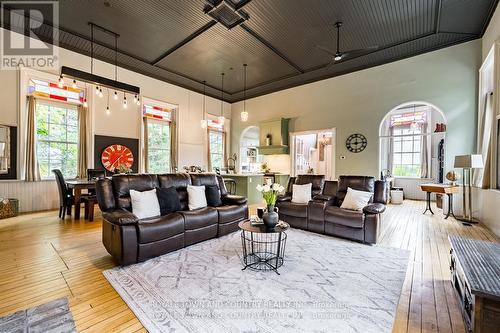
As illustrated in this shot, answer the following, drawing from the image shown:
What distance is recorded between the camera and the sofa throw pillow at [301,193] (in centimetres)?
436

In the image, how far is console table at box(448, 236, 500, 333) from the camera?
1314 mm

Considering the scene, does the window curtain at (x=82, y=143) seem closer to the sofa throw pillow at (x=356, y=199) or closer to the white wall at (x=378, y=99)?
the white wall at (x=378, y=99)

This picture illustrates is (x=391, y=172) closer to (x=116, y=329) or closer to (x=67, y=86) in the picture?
(x=116, y=329)

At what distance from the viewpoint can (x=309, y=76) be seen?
7020mm

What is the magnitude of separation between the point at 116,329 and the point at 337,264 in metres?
2.35

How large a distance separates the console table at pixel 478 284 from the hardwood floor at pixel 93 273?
0.21 m

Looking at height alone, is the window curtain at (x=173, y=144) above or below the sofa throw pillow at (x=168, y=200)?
above

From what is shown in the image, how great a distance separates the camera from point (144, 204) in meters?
3.12

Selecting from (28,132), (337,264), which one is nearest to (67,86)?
(28,132)

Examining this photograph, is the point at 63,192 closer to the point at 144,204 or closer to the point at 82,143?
the point at 82,143

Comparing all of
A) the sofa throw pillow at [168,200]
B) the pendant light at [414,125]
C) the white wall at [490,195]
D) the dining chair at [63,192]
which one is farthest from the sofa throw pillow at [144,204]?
the pendant light at [414,125]

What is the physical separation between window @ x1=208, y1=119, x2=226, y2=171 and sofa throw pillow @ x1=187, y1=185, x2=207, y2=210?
16.0 feet

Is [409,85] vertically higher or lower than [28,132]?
higher

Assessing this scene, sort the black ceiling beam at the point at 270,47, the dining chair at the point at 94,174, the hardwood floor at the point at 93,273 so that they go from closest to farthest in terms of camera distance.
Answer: the hardwood floor at the point at 93,273
the black ceiling beam at the point at 270,47
the dining chair at the point at 94,174
